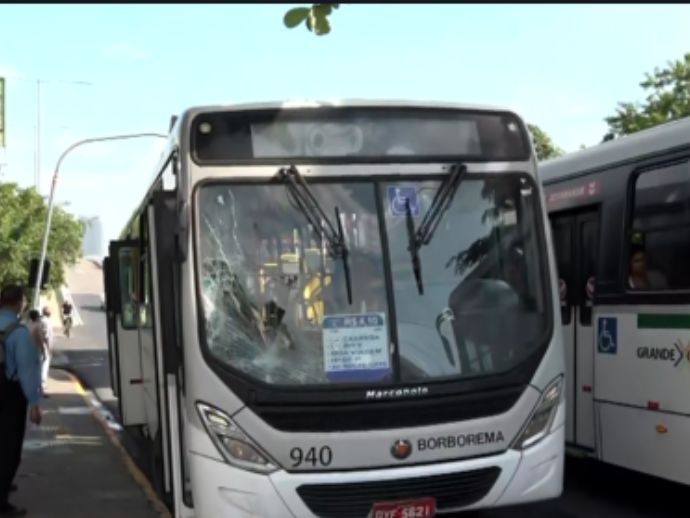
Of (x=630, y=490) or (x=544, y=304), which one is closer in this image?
(x=544, y=304)

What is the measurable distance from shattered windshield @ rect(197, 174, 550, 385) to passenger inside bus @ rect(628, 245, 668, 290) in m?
1.43

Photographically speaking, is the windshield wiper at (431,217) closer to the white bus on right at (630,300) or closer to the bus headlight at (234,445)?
the bus headlight at (234,445)

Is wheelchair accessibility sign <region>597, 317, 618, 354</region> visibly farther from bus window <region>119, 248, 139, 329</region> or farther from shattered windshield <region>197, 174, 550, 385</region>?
bus window <region>119, 248, 139, 329</region>

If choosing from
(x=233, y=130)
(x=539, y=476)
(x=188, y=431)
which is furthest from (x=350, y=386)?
(x=233, y=130)

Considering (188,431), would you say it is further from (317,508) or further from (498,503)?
(498,503)

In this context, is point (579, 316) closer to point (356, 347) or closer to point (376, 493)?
point (356, 347)

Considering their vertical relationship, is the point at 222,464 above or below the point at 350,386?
below

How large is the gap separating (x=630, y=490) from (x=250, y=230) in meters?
4.60

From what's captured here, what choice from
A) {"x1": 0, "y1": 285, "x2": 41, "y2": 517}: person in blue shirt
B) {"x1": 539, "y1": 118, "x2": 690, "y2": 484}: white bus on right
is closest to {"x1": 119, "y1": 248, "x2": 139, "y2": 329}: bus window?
{"x1": 0, "y1": 285, "x2": 41, "y2": 517}: person in blue shirt

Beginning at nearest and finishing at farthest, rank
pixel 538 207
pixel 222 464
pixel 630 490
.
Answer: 1. pixel 222 464
2. pixel 538 207
3. pixel 630 490

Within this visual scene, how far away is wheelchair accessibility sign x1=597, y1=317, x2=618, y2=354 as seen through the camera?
720 centimetres

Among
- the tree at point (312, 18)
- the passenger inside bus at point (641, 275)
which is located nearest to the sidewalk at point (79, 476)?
the passenger inside bus at point (641, 275)

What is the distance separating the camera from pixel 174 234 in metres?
5.40

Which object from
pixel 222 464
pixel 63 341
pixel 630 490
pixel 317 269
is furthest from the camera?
pixel 63 341
